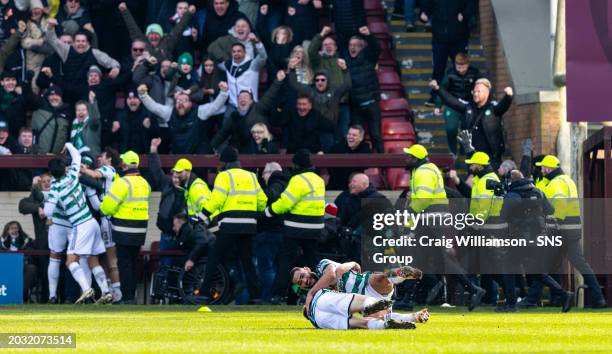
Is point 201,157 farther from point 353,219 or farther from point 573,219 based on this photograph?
point 573,219

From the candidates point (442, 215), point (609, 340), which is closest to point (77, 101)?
point (442, 215)

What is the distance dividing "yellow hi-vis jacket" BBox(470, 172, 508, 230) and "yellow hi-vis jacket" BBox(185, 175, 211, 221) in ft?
12.8

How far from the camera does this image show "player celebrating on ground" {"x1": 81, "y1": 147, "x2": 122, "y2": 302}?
2650 centimetres

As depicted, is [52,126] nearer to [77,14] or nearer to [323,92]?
[77,14]

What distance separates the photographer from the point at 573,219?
2483 centimetres

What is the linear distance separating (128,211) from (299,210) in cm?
258

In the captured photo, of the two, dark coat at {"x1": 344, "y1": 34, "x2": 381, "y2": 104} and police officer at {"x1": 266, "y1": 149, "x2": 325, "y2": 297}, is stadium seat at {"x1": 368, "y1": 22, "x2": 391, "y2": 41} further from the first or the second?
police officer at {"x1": 266, "y1": 149, "x2": 325, "y2": 297}

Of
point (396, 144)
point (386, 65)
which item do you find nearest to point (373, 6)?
point (386, 65)

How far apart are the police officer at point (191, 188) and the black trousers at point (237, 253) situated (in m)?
0.74

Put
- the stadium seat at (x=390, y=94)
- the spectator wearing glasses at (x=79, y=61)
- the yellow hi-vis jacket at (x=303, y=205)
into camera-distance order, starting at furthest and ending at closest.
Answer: the stadium seat at (x=390, y=94)
the spectator wearing glasses at (x=79, y=61)
the yellow hi-vis jacket at (x=303, y=205)

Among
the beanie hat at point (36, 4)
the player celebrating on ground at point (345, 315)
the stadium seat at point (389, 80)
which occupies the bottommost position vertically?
the player celebrating on ground at point (345, 315)

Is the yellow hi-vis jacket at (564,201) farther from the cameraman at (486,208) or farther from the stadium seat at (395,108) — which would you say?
the stadium seat at (395,108)

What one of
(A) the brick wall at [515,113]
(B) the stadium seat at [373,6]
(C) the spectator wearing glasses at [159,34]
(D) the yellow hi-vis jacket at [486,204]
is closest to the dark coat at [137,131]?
(C) the spectator wearing glasses at [159,34]

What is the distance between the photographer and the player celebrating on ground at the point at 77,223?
1021 inches
